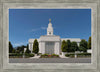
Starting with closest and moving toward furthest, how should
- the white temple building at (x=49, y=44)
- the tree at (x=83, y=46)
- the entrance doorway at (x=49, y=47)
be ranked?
the tree at (x=83, y=46)
the white temple building at (x=49, y=44)
the entrance doorway at (x=49, y=47)

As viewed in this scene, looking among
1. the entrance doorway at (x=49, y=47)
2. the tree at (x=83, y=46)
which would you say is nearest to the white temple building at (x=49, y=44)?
the entrance doorway at (x=49, y=47)

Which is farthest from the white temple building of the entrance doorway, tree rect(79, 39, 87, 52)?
tree rect(79, 39, 87, 52)

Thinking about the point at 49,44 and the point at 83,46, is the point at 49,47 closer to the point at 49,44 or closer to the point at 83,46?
the point at 49,44

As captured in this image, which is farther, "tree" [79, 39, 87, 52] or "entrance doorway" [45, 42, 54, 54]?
"entrance doorway" [45, 42, 54, 54]

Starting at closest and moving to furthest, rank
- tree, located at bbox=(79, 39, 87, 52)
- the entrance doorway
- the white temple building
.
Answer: tree, located at bbox=(79, 39, 87, 52)
the white temple building
the entrance doorway

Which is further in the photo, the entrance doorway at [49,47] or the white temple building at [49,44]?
the entrance doorway at [49,47]

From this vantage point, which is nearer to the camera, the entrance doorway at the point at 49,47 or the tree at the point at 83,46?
the tree at the point at 83,46

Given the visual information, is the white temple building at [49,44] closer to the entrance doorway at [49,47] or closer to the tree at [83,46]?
the entrance doorway at [49,47]

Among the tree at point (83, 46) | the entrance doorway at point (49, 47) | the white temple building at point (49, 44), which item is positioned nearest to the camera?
the tree at point (83, 46)

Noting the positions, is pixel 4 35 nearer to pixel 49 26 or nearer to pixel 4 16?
pixel 4 16

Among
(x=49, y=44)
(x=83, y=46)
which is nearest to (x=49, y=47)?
(x=49, y=44)

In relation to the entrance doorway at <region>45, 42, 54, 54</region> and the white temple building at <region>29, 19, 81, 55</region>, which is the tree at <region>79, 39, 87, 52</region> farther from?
the entrance doorway at <region>45, 42, 54, 54</region>

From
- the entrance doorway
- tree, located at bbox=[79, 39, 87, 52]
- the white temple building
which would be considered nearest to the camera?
tree, located at bbox=[79, 39, 87, 52]

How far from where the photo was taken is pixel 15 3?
370cm
